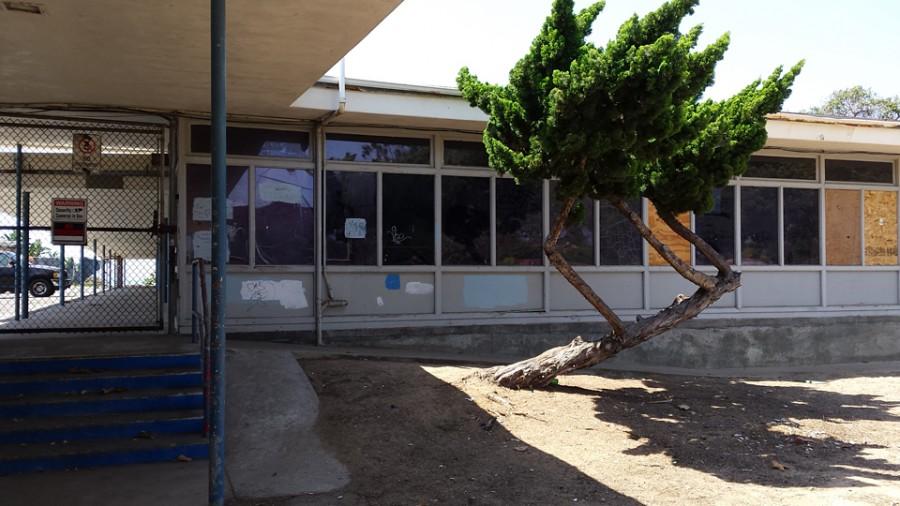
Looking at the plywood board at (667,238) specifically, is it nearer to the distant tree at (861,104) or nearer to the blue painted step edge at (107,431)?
the blue painted step edge at (107,431)

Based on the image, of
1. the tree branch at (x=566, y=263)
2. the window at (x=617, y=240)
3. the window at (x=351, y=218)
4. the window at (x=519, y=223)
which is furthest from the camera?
A: the window at (x=617, y=240)

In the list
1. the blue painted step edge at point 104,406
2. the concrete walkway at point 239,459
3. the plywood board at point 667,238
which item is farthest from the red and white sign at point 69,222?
the plywood board at point 667,238

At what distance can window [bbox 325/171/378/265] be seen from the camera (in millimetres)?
9477

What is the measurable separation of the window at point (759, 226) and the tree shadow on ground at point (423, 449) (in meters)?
6.71

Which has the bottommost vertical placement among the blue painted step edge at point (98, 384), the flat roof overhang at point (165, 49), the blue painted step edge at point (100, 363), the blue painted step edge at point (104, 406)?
the blue painted step edge at point (104, 406)

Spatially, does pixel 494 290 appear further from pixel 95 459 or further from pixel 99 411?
pixel 95 459

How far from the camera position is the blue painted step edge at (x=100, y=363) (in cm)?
612

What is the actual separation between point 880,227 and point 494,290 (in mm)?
7472

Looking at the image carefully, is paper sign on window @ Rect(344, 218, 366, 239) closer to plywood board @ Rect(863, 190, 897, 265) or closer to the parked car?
plywood board @ Rect(863, 190, 897, 265)

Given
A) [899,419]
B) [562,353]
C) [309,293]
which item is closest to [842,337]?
[899,419]

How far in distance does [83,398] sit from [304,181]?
431cm

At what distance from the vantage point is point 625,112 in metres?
6.05

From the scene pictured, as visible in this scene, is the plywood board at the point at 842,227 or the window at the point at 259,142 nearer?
the window at the point at 259,142

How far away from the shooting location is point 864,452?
20.2 ft
